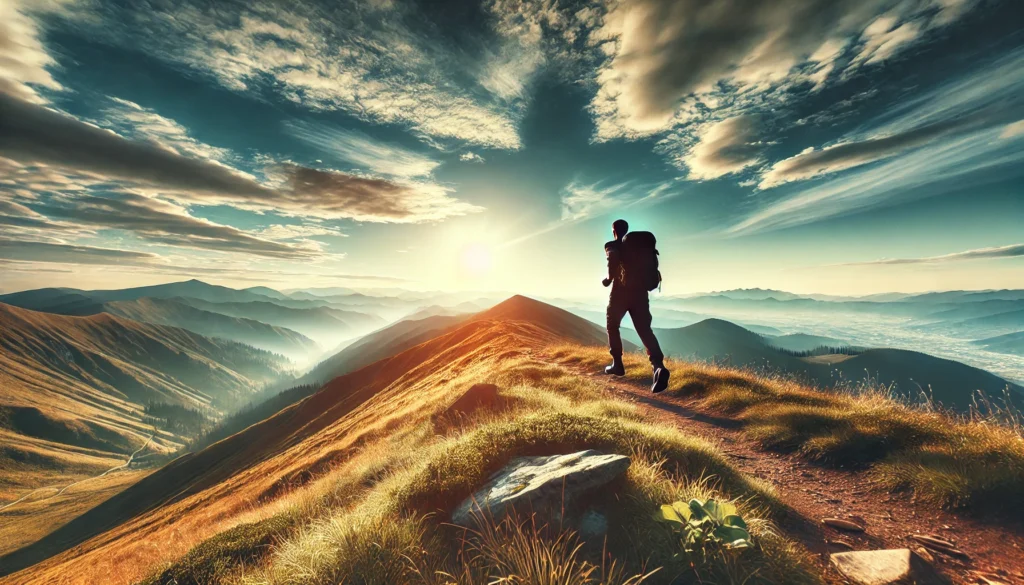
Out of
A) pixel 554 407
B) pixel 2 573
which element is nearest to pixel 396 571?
pixel 554 407

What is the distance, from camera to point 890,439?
7.92 m

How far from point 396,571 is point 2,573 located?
16915cm

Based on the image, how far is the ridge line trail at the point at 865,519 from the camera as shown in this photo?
4945mm

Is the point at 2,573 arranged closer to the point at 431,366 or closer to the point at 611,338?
the point at 431,366

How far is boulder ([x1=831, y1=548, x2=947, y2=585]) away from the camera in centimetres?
444

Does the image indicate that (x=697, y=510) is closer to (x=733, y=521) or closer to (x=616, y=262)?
(x=733, y=521)

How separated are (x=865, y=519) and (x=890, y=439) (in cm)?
290

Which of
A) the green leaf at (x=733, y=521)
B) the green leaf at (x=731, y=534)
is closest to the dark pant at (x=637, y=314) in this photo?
the green leaf at (x=733, y=521)

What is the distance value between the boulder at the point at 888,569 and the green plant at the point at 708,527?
1711mm

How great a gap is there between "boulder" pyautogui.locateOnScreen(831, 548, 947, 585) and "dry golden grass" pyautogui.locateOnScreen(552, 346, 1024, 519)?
250cm

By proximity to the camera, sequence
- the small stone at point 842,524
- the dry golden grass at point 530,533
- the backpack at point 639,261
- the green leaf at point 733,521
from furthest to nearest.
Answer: the backpack at point 639,261 → the small stone at point 842,524 → the dry golden grass at point 530,533 → the green leaf at point 733,521

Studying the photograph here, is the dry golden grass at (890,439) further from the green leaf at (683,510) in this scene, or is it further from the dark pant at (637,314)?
the green leaf at (683,510)

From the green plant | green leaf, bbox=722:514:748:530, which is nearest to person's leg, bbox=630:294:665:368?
the green plant

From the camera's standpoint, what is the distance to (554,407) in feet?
36.0
